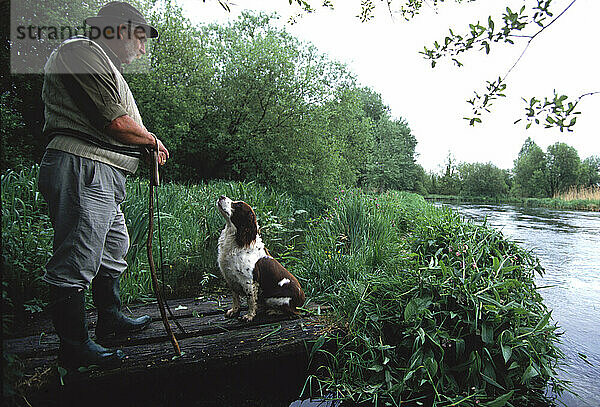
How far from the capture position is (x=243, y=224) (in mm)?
2824

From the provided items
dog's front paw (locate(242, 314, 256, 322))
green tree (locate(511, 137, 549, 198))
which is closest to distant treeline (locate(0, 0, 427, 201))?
dog's front paw (locate(242, 314, 256, 322))

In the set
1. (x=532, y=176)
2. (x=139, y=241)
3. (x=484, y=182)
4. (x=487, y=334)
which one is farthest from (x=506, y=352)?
(x=484, y=182)

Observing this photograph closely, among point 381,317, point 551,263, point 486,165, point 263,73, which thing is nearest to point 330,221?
point 381,317

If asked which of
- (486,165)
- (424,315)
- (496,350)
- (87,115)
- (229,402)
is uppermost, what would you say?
(486,165)

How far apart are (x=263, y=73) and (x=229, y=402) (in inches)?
488

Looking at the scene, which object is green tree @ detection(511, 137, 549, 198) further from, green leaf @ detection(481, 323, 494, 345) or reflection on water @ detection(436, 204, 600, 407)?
green leaf @ detection(481, 323, 494, 345)

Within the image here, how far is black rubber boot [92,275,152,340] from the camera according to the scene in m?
2.46

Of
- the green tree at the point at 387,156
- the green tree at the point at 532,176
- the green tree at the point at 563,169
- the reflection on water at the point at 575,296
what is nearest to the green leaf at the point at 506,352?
the reflection on water at the point at 575,296

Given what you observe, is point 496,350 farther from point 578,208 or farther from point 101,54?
point 578,208

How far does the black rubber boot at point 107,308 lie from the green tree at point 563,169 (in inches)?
1592

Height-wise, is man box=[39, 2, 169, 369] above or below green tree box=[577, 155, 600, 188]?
below

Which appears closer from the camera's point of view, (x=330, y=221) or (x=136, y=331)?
(x=136, y=331)

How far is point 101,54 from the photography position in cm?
200

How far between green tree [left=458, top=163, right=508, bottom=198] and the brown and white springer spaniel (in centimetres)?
4162
